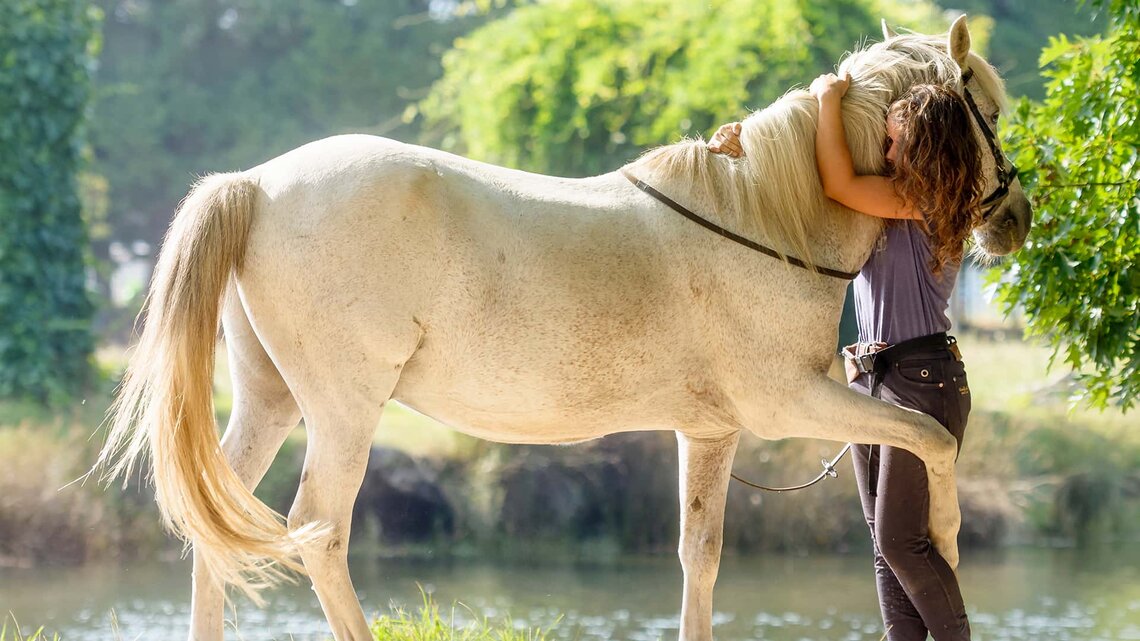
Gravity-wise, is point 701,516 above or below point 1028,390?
below

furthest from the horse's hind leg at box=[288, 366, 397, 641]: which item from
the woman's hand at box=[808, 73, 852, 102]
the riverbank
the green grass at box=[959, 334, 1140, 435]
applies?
the green grass at box=[959, 334, 1140, 435]

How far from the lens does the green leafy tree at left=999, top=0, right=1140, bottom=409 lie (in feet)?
13.5

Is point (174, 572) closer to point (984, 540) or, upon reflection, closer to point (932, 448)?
point (984, 540)

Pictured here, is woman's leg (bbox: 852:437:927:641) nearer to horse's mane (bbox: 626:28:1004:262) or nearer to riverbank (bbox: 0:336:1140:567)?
horse's mane (bbox: 626:28:1004:262)

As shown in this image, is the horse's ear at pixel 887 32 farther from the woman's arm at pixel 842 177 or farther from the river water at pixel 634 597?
the river water at pixel 634 597

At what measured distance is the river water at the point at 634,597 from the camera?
7.19 m

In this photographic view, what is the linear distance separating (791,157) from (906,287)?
22.0 inches

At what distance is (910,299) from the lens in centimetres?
344

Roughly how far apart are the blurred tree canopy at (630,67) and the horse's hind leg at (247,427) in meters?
8.62

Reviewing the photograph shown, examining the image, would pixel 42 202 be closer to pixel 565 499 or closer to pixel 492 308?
pixel 565 499

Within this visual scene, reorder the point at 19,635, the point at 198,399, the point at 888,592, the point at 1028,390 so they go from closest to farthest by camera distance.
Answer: the point at 198,399
the point at 888,592
the point at 19,635
the point at 1028,390

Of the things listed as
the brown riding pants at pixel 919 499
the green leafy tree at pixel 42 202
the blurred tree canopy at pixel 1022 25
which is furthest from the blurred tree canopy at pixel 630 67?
the blurred tree canopy at pixel 1022 25

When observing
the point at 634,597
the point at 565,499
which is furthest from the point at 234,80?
the point at 634,597

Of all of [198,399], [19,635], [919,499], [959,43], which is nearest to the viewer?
[198,399]
